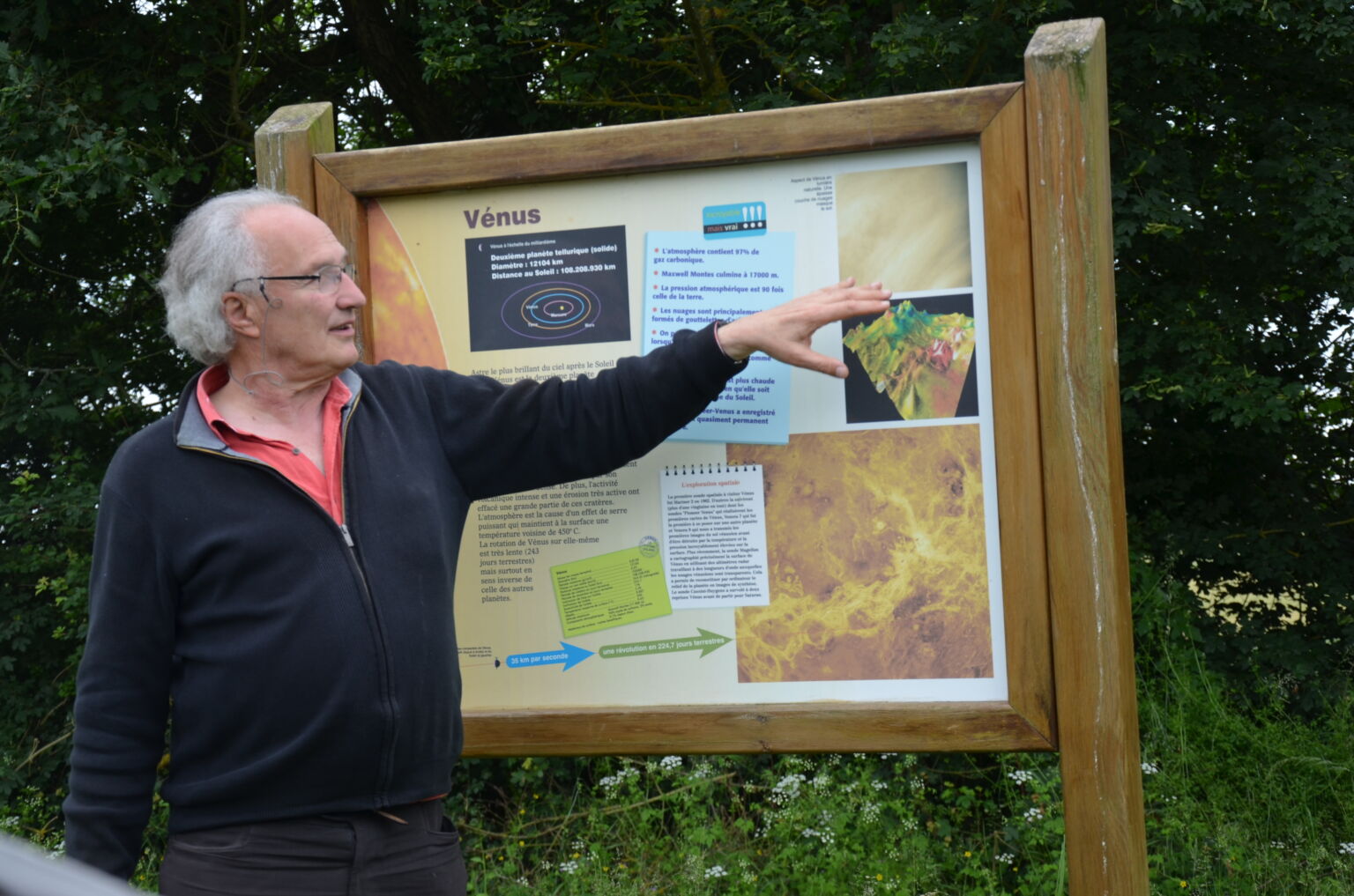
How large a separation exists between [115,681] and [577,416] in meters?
0.87

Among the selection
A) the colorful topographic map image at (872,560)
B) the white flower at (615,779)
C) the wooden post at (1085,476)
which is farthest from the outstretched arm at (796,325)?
the white flower at (615,779)

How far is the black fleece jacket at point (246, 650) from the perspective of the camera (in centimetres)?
195

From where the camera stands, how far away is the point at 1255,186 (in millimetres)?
5273

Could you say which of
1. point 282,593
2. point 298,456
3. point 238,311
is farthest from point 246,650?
point 238,311

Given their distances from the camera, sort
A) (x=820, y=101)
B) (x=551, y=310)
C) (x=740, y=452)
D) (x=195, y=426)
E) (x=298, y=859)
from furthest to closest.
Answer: (x=820, y=101), (x=551, y=310), (x=740, y=452), (x=195, y=426), (x=298, y=859)

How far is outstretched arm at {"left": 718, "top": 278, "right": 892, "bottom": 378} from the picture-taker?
2.16m

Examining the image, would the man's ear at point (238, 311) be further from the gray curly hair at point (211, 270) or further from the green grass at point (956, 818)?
the green grass at point (956, 818)

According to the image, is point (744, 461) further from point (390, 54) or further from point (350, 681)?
point (390, 54)

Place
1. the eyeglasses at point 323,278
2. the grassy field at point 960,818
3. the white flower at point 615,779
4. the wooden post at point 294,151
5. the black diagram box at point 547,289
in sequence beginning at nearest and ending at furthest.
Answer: the eyeglasses at point 323,278 → the black diagram box at point 547,289 → the wooden post at point 294,151 → the grassy field at point 960,818 → the white flower at point 615,779

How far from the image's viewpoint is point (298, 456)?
6.87 feet

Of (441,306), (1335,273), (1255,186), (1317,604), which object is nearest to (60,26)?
(441,306)

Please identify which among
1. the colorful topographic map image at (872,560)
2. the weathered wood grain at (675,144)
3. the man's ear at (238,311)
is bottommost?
the colorful topographic map image at (872,560)

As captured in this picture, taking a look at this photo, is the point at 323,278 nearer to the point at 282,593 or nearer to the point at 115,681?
the point at 282,593

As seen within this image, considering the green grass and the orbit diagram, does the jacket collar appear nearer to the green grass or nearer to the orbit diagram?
the orbit diagram
